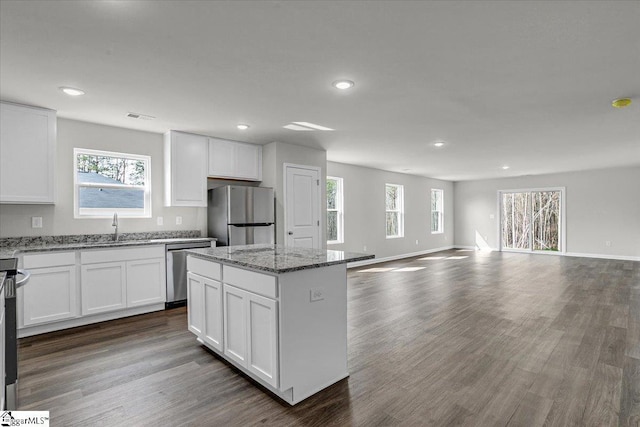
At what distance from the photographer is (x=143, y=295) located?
13.2 ft

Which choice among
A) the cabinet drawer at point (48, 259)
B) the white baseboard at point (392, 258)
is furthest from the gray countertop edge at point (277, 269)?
the white baseboard at point (392, 258)

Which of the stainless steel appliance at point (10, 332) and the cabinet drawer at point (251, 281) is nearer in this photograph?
the stainless steel appliance at point (10, 332)

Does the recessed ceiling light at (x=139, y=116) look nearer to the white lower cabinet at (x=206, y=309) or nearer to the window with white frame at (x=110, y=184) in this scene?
the window with white frame at (x=110, y=184)

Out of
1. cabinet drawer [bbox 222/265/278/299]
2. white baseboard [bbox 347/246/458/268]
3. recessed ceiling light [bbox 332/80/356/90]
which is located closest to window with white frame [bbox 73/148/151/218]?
cabinet drawer [bbox 222/265/278/299]

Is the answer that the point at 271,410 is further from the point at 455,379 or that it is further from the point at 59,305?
the point at 59,305

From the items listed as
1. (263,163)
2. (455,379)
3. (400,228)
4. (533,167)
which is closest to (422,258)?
(400,228)

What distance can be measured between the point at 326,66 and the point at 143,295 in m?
3.39

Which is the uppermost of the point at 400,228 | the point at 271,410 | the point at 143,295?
the point at 400,228

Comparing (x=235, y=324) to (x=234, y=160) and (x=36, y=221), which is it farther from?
(x=234, y=160)

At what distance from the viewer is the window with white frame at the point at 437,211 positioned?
10430mm

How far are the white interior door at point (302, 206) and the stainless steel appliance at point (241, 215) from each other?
1.04 feet

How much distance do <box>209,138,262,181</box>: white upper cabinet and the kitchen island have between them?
251cm

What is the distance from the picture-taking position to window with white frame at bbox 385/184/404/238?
8734 millimetres

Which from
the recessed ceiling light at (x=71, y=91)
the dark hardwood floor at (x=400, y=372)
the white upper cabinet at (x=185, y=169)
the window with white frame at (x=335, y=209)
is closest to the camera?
the dark hardwood floor at (x=400, y=372)
